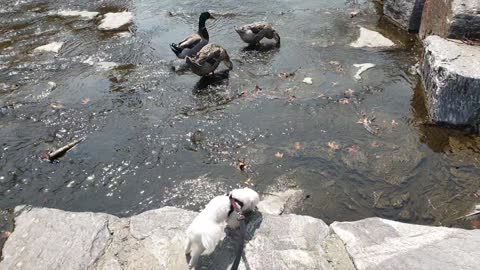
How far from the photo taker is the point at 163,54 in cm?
1002

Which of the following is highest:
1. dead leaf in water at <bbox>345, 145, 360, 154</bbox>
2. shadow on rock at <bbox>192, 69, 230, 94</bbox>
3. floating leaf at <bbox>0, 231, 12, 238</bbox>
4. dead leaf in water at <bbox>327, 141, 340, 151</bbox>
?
floating leaf at <bbox>0, 231, 12, 238</bbox>

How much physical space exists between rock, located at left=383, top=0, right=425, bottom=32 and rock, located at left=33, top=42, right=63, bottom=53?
9.35m

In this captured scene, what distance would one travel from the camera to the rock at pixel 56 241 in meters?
4.00

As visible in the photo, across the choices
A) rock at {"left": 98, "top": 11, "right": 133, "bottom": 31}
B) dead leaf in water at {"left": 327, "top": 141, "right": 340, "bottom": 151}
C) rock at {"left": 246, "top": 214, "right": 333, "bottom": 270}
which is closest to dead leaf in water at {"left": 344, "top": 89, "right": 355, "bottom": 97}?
dead leaf in water at {"left": 327, "top": 141, "right": 340, "bottom": 151}

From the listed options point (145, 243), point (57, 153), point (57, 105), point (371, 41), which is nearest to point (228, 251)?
point (145, 243)

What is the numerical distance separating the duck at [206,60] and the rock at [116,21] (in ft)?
14.2

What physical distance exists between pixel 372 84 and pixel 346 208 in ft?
12.2

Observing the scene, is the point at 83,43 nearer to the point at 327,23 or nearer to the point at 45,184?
the point at 45,184

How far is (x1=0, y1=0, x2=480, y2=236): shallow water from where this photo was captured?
18.2 feet

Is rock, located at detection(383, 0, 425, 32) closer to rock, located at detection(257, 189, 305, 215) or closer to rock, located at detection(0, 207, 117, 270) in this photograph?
rock, located at detection(257, 189, 305, 215)

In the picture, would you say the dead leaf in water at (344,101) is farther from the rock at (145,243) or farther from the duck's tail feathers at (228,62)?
the rock at (145,243)

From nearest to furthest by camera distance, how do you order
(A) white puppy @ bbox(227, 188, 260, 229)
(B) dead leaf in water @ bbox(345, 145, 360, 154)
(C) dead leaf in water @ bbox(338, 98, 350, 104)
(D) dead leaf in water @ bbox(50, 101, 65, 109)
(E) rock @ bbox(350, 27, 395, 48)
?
1. (A) white puppy @ bbox(227, 188, 260, 229)
2. (B) dead leaf in water @ bbox(345, 145, 360, 154)
3. (C) dead leaf in water @ bbox(338, 98, 350, 104)
4. (D) dead leaf in water @ bbox(50, 101, 65, 109)
5. (E) rock @ bbox(350, 27, 395, 48)

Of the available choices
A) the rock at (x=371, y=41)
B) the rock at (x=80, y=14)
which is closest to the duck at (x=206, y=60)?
the rock at (x=371, y=41)

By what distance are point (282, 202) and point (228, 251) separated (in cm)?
160
